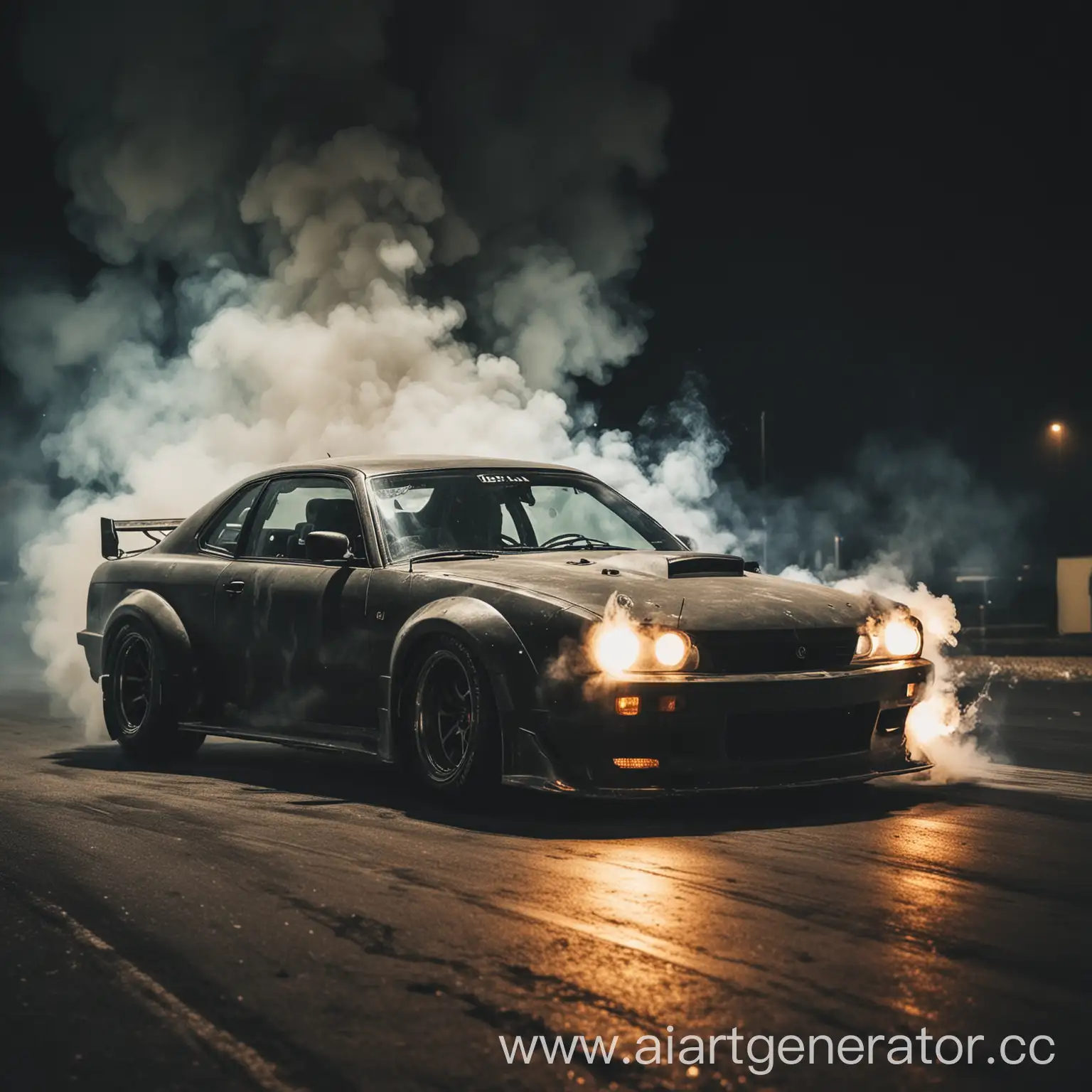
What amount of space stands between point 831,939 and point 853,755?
225 cm

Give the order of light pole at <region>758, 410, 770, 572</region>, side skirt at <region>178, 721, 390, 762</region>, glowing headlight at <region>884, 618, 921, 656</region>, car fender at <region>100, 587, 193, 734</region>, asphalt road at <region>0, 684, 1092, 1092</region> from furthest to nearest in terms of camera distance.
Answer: light pole at <region>758, 410, 770, 572</region> < car fender at <region>100, 587, 193, 734</region> < side skirt at <region>178, 721, 390, 762</region> < glowing headlight at <region>884, 618, 921, 656</region> < asphalt road at <region>0, 684, 1092, 1092</region>

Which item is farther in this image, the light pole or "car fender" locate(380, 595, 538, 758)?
the light pole

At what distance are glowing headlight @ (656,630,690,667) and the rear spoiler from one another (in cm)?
385

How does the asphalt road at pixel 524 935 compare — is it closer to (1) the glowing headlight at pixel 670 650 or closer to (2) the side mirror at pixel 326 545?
(1) the glowing headlight at pixel 670 650

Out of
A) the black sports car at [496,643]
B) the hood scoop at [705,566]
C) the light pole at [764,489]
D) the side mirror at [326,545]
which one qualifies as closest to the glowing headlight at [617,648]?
the black sports car at [496,643]

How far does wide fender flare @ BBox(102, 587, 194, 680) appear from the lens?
340 inches

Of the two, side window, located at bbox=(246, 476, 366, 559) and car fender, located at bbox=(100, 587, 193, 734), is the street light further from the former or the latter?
car fender, located at bbox=(100, 587, 193, 734)

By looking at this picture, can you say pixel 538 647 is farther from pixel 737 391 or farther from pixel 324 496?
pixel 737 391

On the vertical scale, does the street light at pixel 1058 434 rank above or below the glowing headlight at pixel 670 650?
above

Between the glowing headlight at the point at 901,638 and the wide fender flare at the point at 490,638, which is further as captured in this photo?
the glowing headlight at the point at 901,638

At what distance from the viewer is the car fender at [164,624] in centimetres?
862

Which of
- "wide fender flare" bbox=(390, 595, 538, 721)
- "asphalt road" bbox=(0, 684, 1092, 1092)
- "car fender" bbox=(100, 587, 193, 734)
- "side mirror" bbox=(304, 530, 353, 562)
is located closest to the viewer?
"asphalt road" bbox=(0, 684, 1092, 1092)

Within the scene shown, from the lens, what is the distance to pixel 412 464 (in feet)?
27.3

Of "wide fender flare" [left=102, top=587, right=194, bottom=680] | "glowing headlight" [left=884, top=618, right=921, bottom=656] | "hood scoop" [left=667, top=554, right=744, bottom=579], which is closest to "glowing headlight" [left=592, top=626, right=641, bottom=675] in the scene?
"hood scoop" [left=667, top=554, right=744, bottom=579]
